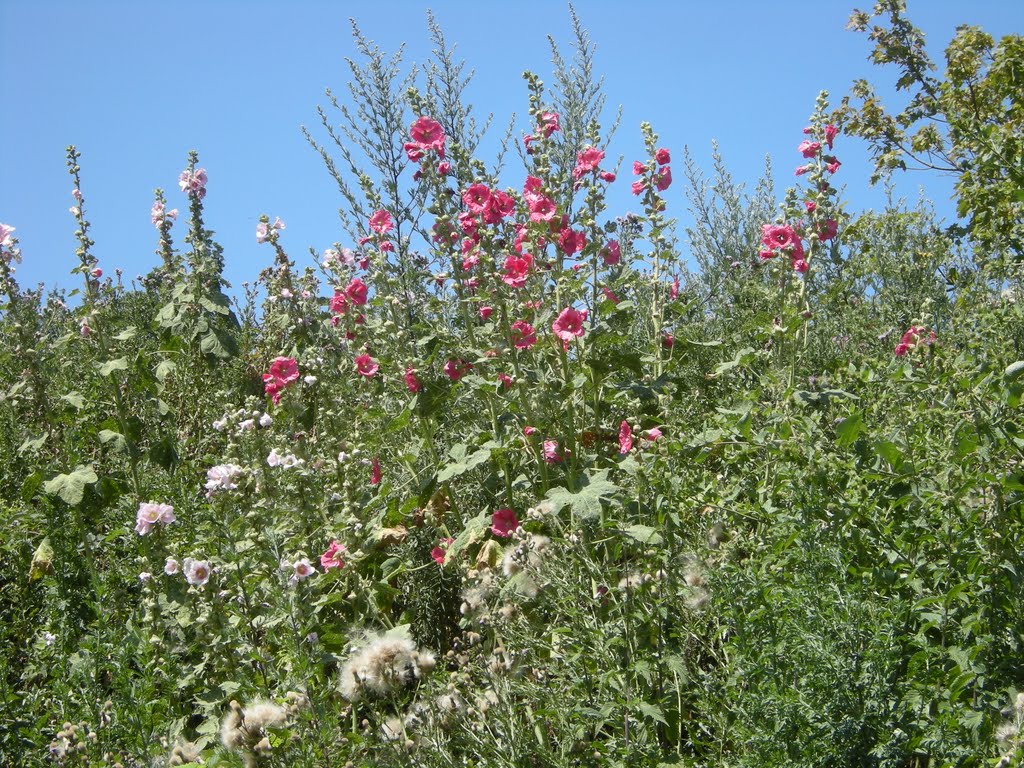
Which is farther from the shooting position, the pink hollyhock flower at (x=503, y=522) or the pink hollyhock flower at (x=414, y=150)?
the pink hollyhock flower at (x=414, y=150)

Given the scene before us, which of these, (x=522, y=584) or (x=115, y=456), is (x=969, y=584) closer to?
(x=522, y=584)

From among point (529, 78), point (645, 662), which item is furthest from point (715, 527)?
point (529, 78)

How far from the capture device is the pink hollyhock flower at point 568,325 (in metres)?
3.04

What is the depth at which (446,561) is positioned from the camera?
310 centimetres

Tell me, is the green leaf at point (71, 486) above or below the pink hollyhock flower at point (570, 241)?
below

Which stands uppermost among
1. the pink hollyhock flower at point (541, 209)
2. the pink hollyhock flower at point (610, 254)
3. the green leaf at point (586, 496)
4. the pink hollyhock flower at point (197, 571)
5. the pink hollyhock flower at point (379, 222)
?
the pink hollyhock flower at point (379, 222)

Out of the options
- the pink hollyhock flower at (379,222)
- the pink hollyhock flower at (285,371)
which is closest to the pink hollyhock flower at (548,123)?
the pink hollyhock flower at (379,222)

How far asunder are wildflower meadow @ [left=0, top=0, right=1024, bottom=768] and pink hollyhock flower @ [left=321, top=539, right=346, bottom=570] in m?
0.02

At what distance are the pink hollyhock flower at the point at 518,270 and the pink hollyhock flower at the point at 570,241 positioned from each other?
0.62ft

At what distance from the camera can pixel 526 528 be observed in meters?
3.06

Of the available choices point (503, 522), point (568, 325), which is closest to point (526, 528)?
point (503, 522)

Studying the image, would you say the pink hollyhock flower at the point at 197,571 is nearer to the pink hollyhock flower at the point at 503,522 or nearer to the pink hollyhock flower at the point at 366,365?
the pink hollyhock flower at the point at 503,522

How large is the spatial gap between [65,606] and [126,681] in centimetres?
81

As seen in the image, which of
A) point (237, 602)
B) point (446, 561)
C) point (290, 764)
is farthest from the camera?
point (446, 561)
